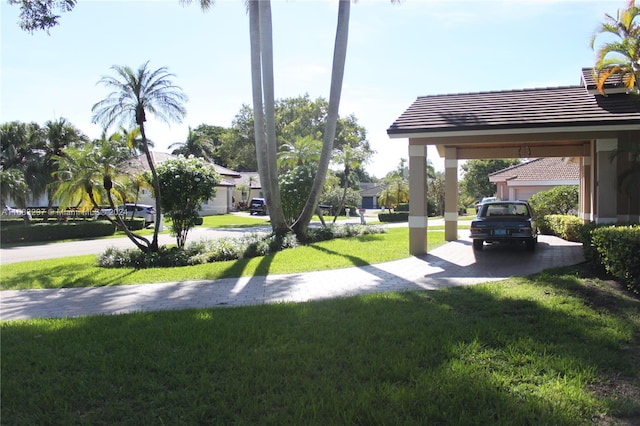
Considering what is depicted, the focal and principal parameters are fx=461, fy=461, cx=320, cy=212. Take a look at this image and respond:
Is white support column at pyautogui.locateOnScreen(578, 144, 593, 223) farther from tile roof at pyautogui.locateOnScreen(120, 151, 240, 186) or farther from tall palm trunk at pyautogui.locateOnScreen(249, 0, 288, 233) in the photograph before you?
tile roof at pyautogui.locateOnScreen(120, 151, 240, 186)

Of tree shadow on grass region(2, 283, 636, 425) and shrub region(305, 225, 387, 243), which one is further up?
shrub region(305, 225, 387, 243)

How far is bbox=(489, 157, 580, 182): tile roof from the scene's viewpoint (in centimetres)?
3234

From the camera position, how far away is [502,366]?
4266mm

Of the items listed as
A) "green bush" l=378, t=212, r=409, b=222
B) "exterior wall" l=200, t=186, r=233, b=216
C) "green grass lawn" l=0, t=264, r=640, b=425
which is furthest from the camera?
"exterior wall" l=200, t=186, r=233, b=216

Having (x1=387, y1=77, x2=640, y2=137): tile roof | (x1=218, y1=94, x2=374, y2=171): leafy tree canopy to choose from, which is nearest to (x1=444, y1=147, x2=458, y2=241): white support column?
(x1=387, y1=77, x2=640, y2=137): tile roof

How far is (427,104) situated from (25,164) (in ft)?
79.0

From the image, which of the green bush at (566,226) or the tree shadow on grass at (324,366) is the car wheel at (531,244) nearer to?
the green bush at (566,226)

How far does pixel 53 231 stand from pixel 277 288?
20.5 meters

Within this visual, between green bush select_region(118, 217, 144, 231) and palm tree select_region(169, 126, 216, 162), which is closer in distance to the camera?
green bush select_region(118, 217, 144, 231)

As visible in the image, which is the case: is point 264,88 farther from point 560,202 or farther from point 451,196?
point 560,202

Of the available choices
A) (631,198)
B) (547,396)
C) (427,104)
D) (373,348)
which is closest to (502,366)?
(547,396)

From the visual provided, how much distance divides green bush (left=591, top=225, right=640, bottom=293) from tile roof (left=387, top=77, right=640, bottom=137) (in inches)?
162

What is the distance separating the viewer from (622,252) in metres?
7.06

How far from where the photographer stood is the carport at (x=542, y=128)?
36.8ft
